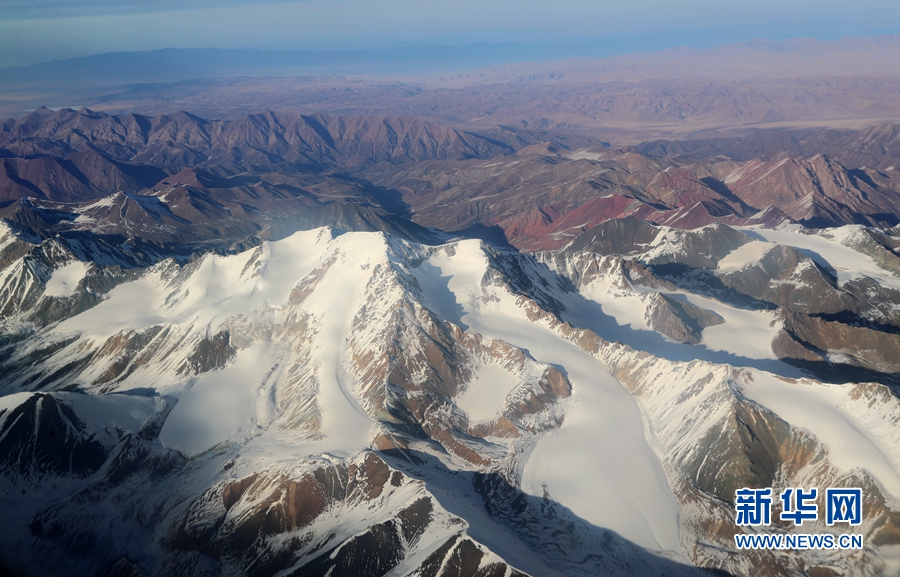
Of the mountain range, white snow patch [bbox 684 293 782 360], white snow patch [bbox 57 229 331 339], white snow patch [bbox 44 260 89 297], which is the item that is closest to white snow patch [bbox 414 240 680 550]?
the mountain range

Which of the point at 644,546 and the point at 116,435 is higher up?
the point at 116,435

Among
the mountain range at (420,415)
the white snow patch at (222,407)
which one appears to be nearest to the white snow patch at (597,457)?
the mountain range at (420,415)

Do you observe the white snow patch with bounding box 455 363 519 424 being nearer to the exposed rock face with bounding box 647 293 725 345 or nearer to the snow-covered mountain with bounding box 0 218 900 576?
the snow-covered mountain with bounding box 0 218 900 576

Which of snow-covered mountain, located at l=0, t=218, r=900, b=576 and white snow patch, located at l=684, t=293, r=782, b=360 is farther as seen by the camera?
white snow patch, located at l=684, t=293, r=782, b=360

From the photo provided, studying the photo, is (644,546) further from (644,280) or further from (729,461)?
(644,280)

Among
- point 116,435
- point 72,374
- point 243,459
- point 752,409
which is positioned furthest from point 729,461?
point 72,374

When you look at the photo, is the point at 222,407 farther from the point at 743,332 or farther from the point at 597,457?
the point at 743,332
